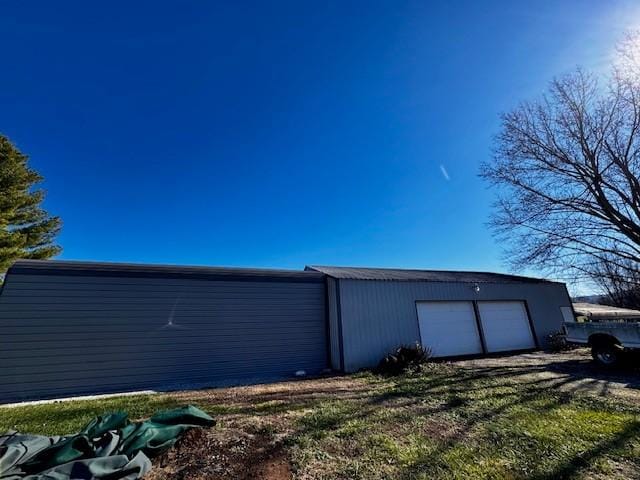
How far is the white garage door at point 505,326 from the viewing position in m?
12.0

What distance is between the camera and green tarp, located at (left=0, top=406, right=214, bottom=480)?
2.54 m

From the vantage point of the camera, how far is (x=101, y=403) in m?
6.13

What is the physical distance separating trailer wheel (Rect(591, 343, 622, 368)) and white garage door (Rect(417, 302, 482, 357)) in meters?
3.55

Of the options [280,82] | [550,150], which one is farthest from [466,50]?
[550,150]

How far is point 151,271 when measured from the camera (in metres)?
8.34

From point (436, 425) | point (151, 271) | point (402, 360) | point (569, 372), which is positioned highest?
point (151, 271)

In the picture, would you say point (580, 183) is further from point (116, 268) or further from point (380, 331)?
point (116, 268)

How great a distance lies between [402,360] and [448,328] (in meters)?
3.32

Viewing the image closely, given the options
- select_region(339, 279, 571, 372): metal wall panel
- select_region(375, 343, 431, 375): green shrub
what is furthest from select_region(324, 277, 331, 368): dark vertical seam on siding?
select_region(375, 343, 431, 375): green shrub

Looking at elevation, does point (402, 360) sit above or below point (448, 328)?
below

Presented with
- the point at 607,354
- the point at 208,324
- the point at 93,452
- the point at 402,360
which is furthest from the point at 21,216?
the point at 607,354

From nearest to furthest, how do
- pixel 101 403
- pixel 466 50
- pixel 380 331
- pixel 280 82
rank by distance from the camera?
pixel 101 403 < pixel 466 50 < pixel 280 82 < pixel 380 331

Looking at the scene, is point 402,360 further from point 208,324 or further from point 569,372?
point 208,324

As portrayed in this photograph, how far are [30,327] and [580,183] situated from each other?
1922 centimetres
